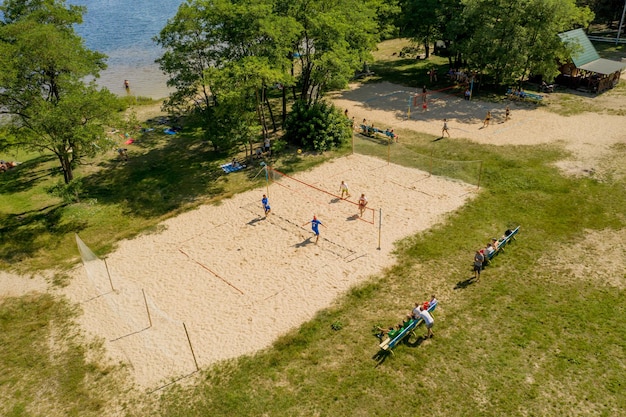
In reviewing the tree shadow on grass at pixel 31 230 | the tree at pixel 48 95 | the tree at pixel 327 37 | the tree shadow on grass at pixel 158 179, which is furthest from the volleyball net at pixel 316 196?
the tree shadow on grass at pixel 31 230

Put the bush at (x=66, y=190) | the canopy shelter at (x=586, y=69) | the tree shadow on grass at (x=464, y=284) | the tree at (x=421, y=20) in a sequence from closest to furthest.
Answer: the tree shadow on grass at (x=464, y=284), the bush at (x=66, y=190), the canopy shelter at (x=586, y=69), the tree at (x=421, y=20)

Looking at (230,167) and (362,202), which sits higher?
(362,202)

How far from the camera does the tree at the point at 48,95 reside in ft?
79.7

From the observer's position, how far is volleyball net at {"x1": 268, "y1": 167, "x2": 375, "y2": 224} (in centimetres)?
2448

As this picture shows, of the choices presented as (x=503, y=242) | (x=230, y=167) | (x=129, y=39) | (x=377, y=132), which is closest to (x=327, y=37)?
(x=377, y=132)

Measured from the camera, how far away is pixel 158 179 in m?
30.6

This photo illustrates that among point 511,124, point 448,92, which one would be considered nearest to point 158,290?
point 511,124

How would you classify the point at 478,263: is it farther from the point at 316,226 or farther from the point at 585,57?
the point at 585,57

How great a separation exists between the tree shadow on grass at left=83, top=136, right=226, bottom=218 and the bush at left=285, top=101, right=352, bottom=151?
5.91 m

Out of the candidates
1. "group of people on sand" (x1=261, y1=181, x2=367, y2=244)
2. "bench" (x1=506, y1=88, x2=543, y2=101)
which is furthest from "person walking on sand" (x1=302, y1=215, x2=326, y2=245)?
"bench" (x1=506, y1=88, x2=543, y2=101)

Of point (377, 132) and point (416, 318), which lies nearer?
point (416, 318)

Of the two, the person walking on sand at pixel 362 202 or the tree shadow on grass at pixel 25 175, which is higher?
the person walking on sand at pixel 362 202

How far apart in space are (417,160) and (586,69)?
22.3 m

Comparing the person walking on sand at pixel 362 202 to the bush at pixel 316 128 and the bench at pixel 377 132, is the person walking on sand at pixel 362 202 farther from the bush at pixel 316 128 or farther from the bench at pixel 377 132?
the bench at pixel 377 132
